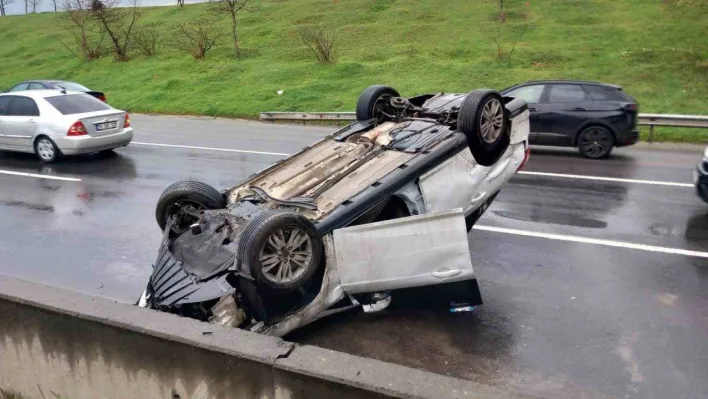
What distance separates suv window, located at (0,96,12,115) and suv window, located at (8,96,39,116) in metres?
0.10

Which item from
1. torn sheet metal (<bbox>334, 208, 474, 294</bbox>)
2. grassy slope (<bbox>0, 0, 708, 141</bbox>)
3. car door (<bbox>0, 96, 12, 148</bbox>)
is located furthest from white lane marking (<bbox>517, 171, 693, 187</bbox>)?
car door (<bbox>0, 96, 12, 148</bbox>)

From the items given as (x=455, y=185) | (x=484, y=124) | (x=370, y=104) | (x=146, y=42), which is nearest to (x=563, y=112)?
(x=370, y=104)

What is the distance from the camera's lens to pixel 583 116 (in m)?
12.4

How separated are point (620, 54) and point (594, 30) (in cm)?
344

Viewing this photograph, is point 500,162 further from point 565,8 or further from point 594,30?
point 565,8

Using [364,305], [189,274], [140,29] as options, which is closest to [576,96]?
[364,305]

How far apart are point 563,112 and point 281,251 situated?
9691mm

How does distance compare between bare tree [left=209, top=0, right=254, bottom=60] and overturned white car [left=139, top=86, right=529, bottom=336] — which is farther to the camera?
bare tree [left=209, top=0, right=254, bottom=60]

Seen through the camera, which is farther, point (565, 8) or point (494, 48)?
point (565, 8)

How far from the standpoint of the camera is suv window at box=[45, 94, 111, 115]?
12.6 m

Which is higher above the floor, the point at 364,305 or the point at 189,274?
the point at 189,274

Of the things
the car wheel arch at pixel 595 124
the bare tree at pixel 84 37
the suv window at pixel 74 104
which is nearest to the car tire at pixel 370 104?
the car wheel arch at pixel 595 124

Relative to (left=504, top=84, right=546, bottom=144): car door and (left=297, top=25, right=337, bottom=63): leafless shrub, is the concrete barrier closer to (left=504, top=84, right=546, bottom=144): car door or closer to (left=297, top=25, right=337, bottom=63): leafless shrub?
(left=504, top=84, right=546, bottom=144): car door

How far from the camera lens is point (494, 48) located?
23.5 metres
